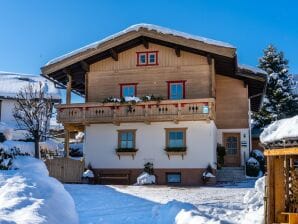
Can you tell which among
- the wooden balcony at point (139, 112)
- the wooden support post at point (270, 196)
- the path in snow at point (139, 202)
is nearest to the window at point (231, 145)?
the wooden balcony at point (139, 112)

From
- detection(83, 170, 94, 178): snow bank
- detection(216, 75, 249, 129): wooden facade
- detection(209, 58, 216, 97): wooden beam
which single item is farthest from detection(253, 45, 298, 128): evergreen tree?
detection(83, 170, 94, 178): snow bank

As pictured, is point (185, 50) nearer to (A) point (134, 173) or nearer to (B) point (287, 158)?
(A) point (134, 173)

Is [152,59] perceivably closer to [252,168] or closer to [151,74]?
[151,74]

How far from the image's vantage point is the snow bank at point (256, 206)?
1017 cm

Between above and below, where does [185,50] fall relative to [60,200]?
above

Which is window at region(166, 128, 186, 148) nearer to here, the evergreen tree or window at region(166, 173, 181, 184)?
window at region(166, 173, 181, 184)

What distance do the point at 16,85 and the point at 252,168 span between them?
2522 cm

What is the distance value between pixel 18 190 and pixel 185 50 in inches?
725

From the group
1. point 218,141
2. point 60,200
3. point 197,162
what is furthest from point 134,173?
point 60,200

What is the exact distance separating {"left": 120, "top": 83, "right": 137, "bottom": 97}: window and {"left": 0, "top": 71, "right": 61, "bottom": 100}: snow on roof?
1536cm

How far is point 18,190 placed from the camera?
950 centimetres

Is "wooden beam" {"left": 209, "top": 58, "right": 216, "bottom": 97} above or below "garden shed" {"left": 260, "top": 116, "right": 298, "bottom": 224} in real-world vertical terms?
above

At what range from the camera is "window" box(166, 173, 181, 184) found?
24.9 metres

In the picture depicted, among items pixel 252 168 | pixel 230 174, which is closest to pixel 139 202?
pixel 230 174
